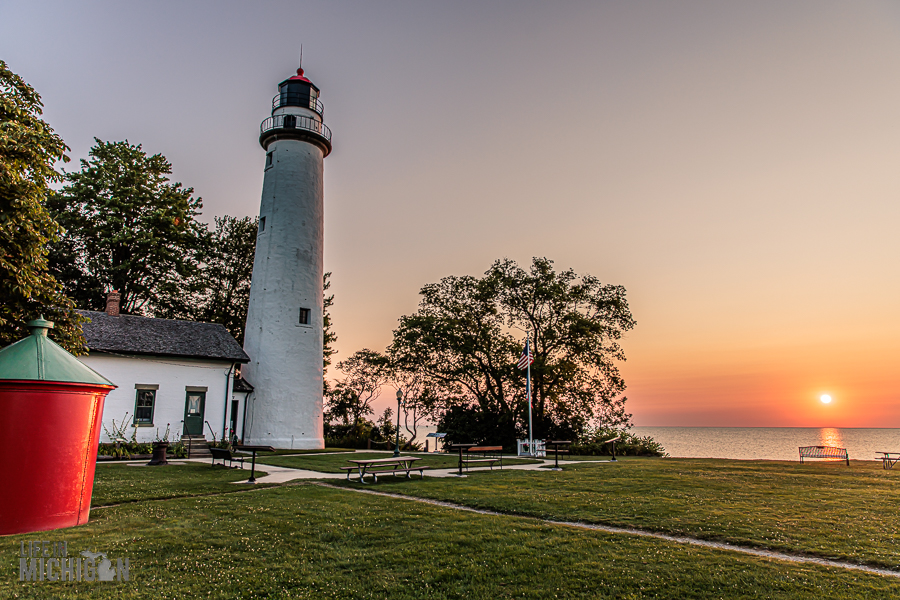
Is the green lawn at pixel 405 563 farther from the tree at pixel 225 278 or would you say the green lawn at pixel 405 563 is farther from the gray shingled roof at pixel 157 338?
the tree at pixel 225 278

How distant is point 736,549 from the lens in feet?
23.1

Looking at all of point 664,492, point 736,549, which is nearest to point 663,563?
point 736,549

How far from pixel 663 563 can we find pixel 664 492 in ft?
19.9

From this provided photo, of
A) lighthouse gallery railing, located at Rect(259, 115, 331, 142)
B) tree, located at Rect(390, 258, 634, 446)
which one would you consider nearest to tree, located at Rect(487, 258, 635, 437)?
tree, located at Rect(390, 258, 634, 446)

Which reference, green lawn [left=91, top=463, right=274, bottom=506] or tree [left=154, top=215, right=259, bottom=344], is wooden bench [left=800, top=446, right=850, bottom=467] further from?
tree [left=154, top=215, right=259, bottom=344]

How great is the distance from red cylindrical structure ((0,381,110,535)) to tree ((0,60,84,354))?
2575mm

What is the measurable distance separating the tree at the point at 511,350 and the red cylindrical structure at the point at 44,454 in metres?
24.4

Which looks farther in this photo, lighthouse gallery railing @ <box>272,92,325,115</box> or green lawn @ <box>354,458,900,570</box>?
lighthouse gallery railing @ <box>272,92,325,115</box>

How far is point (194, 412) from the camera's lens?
25391mm

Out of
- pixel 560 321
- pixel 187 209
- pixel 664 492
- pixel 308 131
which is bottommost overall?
pixel 664 492

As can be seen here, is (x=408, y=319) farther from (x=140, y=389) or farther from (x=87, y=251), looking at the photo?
(x=87, y=251)

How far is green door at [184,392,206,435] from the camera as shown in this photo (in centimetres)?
2514

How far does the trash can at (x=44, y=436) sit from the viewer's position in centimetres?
755

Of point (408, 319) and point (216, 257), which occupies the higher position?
point (216, 257)
